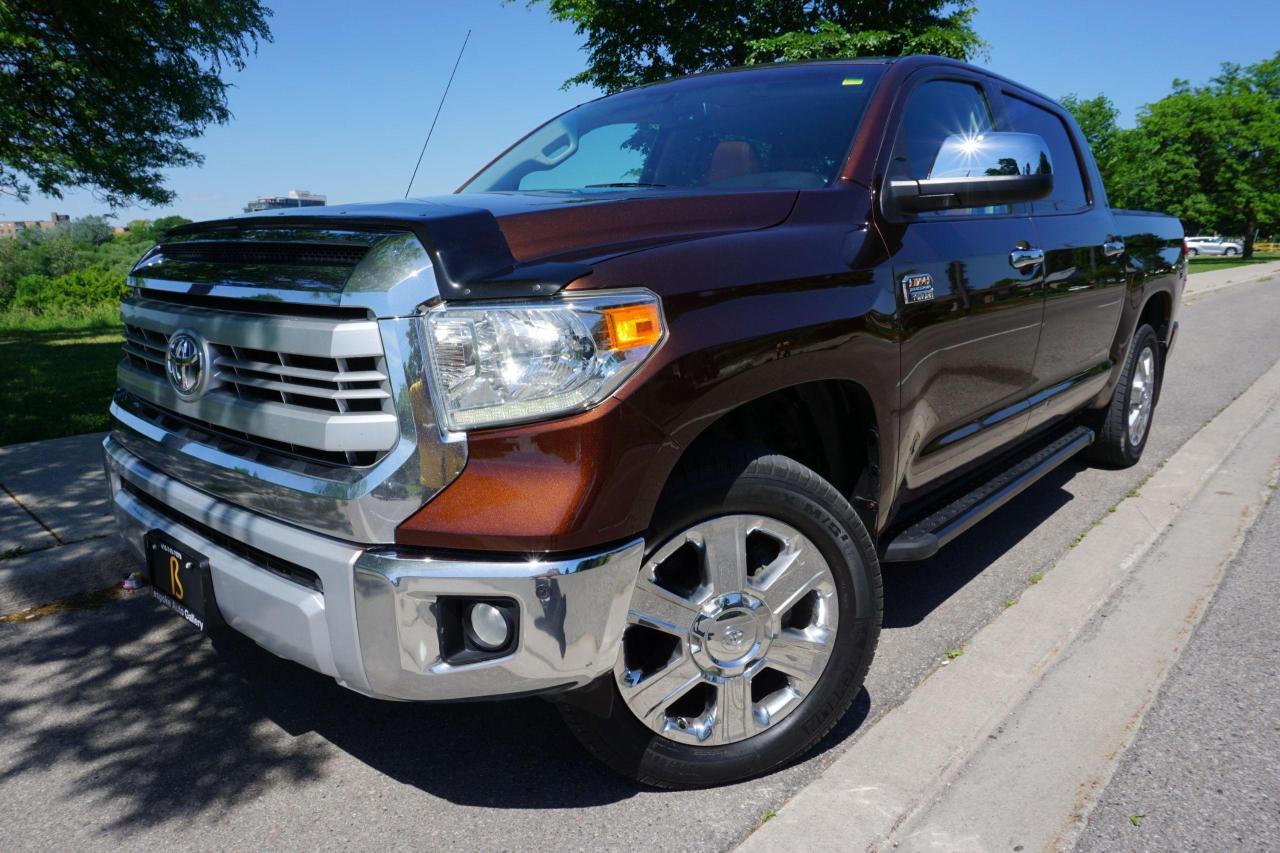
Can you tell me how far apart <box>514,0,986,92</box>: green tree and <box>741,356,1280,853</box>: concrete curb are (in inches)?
521

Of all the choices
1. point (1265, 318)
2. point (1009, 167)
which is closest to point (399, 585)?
point (1009, 167)

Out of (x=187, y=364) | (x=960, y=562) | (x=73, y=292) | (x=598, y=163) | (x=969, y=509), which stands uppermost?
(x=598, y=163)

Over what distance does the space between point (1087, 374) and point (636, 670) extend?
3.24 metres

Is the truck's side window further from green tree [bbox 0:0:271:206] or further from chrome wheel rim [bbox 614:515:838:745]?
green tree [bbox 0:0:271:206]

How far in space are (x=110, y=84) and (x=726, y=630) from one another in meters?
10.6

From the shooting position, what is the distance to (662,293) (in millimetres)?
2098

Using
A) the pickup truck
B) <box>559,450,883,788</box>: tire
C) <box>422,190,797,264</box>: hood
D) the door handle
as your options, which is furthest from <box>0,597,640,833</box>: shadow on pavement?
the door handle

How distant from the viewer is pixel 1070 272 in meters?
4.00

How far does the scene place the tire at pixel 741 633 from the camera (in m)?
2.24

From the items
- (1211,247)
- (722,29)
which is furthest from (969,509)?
(1211,247)

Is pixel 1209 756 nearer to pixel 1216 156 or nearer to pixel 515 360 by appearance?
pixel 515 360

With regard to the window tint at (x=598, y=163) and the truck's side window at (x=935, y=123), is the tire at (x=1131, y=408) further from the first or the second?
the window tint at (x=598, y=163)

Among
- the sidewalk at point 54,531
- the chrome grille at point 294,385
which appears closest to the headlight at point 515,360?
the chrome grille at point 294,385

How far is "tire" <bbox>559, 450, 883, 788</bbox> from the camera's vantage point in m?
2.24
